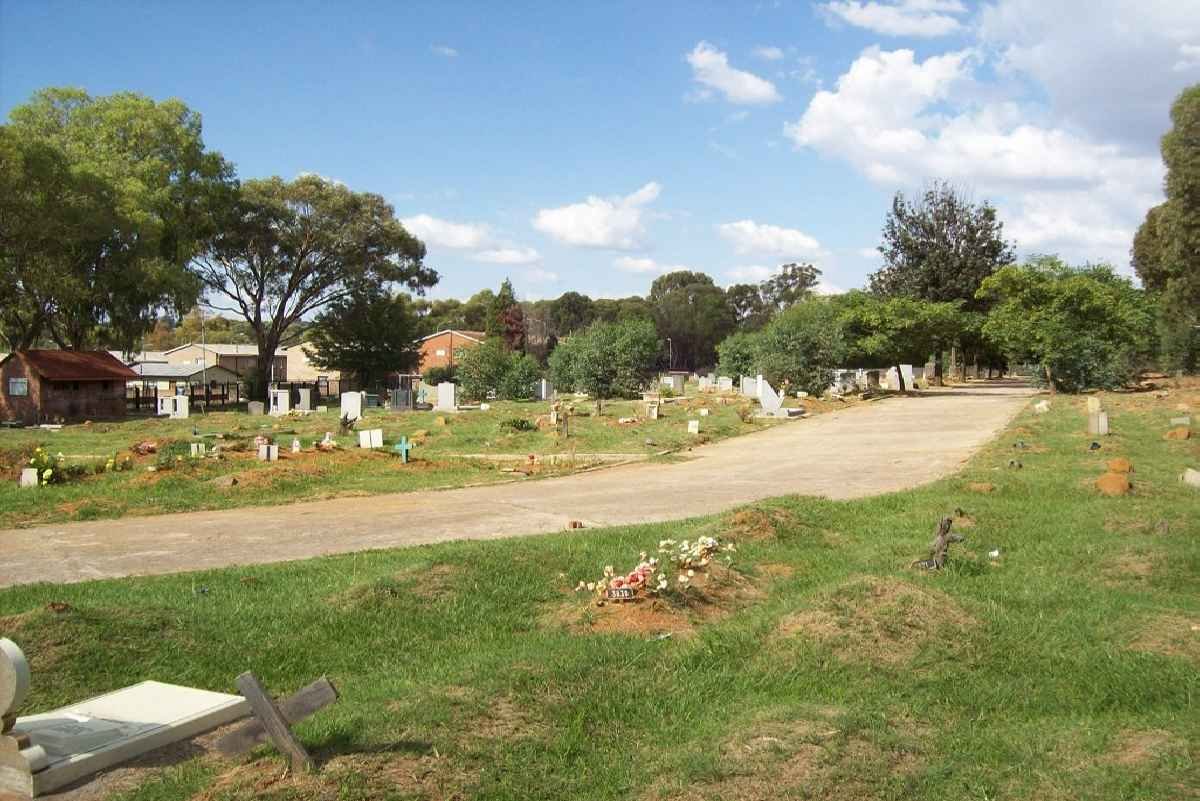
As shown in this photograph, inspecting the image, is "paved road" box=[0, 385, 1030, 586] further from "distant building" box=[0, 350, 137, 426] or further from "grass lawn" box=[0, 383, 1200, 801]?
"distant building" box=[0, 350, 137, 426]

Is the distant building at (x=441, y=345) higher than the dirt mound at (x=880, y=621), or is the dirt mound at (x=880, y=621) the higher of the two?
the distant building at (x=441, y=345)

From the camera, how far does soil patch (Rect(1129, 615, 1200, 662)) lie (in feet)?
22.3

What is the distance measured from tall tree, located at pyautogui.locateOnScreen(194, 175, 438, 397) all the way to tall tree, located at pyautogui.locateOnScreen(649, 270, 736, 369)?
158ft

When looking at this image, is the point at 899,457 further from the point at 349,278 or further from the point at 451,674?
the point at 349,278

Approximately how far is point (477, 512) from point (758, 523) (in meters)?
4.92

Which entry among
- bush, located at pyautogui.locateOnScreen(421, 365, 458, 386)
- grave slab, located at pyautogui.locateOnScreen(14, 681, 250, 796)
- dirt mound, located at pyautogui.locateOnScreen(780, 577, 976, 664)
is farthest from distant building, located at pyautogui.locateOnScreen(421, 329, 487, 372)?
grave slab, located at pyautogui.locateOnScreen(14, 681, 250, 796)

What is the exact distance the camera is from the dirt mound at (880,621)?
691 cm

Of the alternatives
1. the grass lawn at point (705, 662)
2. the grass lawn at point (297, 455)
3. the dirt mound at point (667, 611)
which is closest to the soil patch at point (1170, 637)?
the grass lawn at point (705, 662)

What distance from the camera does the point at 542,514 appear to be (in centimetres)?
1415

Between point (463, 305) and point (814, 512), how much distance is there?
110456 mm

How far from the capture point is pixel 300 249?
5562 cm

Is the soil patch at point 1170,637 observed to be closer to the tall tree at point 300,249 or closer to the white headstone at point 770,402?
the white headstone at point 770,402

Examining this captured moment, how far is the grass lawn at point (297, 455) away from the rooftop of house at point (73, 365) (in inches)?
199

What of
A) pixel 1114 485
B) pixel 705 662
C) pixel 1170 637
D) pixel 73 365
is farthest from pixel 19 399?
pixel 1170 637
